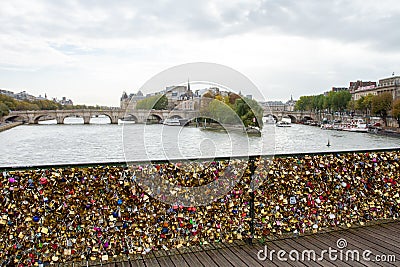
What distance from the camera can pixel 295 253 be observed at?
141 inches

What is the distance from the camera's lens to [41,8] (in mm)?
24219

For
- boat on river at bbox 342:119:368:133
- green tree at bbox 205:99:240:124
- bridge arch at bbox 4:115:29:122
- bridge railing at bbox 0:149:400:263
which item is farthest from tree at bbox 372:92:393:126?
bridge arch at bbox 4:115:29:122

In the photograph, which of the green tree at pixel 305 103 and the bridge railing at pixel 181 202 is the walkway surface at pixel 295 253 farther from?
the green tree at pixel 305 103

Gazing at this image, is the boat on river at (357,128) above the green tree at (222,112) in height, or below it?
below

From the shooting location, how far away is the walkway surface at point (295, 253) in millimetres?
3340

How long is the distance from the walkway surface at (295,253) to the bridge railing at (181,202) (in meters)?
0.13

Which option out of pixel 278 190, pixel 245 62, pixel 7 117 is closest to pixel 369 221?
pixel 278 190

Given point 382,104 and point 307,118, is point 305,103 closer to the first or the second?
point 307,118

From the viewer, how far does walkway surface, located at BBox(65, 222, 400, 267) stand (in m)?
3.34

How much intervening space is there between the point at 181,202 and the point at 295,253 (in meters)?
1.33

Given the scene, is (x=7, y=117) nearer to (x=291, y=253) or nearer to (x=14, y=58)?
(x=14, y=58)

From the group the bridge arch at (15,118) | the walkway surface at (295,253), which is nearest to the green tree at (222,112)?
the walkway surface at (295,253)

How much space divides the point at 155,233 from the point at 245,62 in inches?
328

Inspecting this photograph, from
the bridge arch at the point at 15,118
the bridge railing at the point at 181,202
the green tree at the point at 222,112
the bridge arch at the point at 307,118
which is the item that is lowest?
the bridge arch at the point at 307,118
